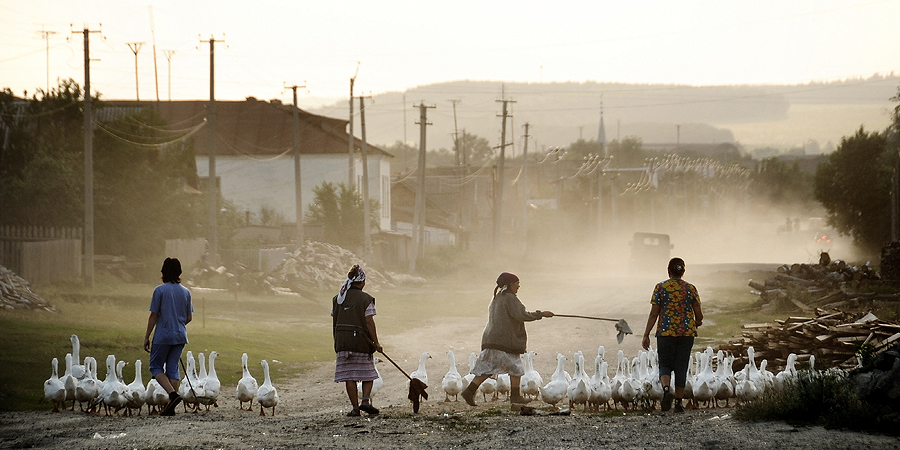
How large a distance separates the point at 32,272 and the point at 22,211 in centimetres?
656

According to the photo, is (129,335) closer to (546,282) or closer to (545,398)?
(545,398)

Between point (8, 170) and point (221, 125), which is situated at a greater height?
point (221, 125)

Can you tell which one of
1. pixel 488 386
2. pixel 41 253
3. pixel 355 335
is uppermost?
pixel 355 335

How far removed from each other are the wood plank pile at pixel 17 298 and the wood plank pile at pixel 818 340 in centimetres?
1639

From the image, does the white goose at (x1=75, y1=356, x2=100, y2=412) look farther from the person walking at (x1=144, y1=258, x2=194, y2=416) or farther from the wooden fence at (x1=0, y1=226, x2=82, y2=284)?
the wooden fence at (x1=0, y1=226, x2=82, y2=284)

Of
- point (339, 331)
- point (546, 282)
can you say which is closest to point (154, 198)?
point (546, 282)

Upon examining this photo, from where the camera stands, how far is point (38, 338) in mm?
A: 17531

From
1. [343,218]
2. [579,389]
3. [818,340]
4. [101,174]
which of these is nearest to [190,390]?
[579,389]

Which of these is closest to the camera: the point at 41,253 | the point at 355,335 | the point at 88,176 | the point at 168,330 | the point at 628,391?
the point at 355,335

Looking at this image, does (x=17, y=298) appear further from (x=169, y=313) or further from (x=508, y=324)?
(x=508, y=324)

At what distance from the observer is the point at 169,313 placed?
10.7 m

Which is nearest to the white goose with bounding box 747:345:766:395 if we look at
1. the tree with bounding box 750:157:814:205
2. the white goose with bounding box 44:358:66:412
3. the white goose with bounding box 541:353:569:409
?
the white goose with bounding box 541:353:569:409

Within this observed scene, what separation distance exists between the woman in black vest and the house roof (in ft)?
153

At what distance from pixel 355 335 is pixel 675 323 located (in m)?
3.73
